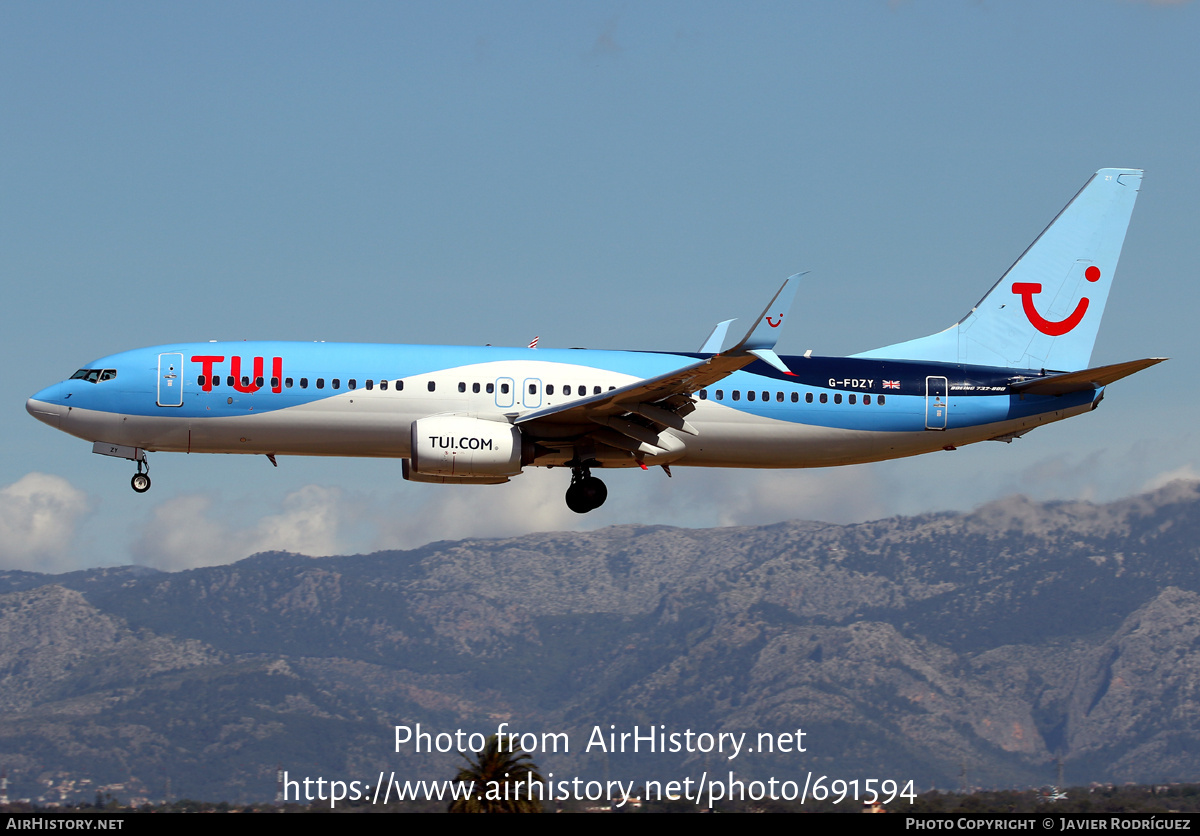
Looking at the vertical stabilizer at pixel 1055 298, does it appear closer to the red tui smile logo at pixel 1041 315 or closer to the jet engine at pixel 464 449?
the red tui smile logo at pixel 1041 315

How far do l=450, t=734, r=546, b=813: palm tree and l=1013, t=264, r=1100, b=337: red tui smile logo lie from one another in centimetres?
2544

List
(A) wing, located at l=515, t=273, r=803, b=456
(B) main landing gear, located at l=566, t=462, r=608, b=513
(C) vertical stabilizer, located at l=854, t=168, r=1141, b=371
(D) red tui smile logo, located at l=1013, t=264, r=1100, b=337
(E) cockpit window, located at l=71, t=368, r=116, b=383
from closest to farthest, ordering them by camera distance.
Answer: (A) wing, located at l=515, t=273, r=803, b=456 → (E) cockpit window, located at l=71, t=368, r=116, b=383 → (B) main landing gear, located at l=566, t=462, r=608, b=513 → (C) vertical stabilizer, located at l=854, t=168, r=1141, b=371 → (D) red tui smile logo, located at l=1013, t=264, r=1100, b=337

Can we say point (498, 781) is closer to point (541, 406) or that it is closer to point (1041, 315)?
point (541, 406)

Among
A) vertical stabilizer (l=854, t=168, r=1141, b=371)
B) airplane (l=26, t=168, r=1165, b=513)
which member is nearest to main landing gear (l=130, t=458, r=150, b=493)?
airplane (l=26, t=168, r=1165, b=513)

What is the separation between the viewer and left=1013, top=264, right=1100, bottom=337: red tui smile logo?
49906 millimetres

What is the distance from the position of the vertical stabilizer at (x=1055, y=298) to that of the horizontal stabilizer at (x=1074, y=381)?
2505mm

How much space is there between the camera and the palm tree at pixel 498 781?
56719 millimetres

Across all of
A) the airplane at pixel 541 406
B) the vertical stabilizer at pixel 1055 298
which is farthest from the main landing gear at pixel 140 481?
the vertical stabilizer at pixel 1055 298

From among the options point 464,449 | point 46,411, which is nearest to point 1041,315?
point 464,449

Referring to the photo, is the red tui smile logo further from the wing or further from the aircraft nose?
the aircraft nose

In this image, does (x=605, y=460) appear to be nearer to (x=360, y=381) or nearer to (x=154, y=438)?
(x=360, y=381)
